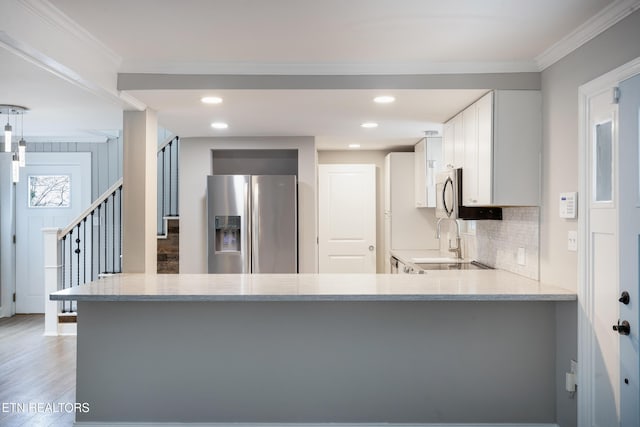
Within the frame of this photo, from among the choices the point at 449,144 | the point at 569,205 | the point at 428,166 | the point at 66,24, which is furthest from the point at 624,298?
the point at 428,166

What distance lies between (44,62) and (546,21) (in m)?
2.59

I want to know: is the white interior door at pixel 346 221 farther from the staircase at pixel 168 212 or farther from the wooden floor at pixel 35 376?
the wooden floor at pixel 35 376

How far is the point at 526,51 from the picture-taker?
2.96 meters

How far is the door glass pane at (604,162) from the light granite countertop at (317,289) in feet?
1.94

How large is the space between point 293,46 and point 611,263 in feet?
6.70

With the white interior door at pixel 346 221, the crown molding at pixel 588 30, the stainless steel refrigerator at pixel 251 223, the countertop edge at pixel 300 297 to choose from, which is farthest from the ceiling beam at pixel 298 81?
the white interior door at pixel 346 221

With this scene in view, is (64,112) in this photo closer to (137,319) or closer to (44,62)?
(44,62)

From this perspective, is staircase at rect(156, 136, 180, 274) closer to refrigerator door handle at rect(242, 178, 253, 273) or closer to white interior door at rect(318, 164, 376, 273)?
refrigerator door handle at rect(242, 178, 253, 273)

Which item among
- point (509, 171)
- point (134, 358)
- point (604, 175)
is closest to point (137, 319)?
point (134, 358)

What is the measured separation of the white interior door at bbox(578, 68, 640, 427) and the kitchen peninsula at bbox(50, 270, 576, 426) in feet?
1.33

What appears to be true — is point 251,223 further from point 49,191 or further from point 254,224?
point 49,191

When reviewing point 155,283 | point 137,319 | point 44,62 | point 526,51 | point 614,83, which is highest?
point 526,51

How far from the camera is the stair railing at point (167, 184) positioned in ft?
19.3

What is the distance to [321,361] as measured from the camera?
116 inches
